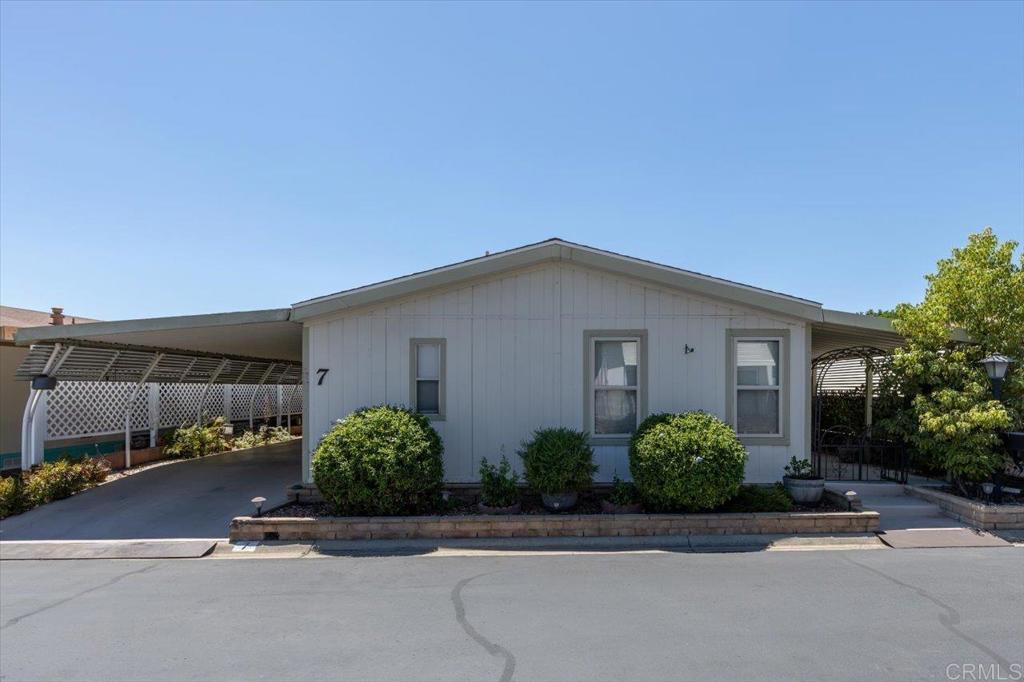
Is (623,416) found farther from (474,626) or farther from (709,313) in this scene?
(474,626)

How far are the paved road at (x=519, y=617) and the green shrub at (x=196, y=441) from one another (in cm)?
712

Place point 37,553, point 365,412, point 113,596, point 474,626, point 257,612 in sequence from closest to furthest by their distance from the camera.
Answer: point 474,626
point 257,612
point 113,596
point 37,553
point 365,412

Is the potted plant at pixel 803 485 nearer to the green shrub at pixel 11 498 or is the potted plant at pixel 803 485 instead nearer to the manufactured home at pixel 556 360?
the manufactured home at pixel 556 360

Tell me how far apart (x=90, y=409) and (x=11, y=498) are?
12.6 ft

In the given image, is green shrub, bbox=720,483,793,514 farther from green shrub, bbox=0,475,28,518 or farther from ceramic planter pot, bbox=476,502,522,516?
green shrub, bbox=0,475,28,518

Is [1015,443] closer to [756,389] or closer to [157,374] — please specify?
[756,389]

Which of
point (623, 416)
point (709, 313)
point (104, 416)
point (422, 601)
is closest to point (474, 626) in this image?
point (422, 601)

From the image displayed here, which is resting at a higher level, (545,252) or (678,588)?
(545,252)

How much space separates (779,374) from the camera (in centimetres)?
800

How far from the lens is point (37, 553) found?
6410 millimetres

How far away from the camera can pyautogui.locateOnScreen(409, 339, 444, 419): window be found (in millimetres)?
7980

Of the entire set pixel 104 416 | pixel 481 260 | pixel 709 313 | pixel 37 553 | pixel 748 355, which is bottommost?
pixel 37 553

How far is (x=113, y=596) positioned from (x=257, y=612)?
1543mm

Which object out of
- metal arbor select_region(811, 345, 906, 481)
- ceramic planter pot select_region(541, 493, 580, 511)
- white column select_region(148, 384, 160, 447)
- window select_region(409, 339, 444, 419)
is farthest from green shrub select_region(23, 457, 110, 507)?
metal arbor select_region(811, 345, 906, 481)
